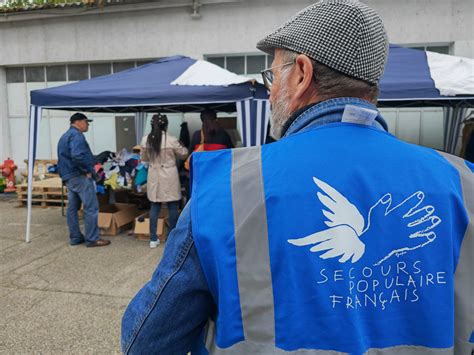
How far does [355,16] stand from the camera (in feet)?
2.81

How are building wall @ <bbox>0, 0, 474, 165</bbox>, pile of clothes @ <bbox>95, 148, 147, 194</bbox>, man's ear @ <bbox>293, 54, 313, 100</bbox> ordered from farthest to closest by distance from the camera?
building wall @ <bbox>0, 0, 474, 165</bbox>, pile of clothes @ <bbox>95, 148, 147, 194</bbox>, man's ear @ <bbox>293, 54, 313, 100</bbox>

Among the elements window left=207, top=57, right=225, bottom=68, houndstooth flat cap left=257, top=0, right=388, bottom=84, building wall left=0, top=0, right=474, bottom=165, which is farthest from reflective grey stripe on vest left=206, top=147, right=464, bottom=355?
window left=207, top=57, right=225, bottom=68

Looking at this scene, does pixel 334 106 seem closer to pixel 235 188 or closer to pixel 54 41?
pixel 235 188

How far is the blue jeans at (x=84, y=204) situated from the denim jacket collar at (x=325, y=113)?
17.5ft

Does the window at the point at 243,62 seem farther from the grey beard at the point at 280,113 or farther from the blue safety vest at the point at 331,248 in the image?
the blue safety vest at the point at 331,248

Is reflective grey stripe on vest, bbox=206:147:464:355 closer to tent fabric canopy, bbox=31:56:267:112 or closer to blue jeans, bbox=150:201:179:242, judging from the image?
tent fabric canopy, bbox=31:56:267:112

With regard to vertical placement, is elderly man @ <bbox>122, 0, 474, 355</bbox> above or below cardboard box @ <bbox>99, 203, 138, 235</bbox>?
above

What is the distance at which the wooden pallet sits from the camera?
28.1 ft

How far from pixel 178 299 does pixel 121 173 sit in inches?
250

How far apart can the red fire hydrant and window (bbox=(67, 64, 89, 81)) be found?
2.65 metres

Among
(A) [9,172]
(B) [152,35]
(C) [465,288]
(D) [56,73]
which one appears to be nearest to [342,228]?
(C) [465,288]

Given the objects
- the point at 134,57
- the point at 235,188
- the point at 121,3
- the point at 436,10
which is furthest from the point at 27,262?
the point at 436,10

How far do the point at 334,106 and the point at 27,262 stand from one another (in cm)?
533

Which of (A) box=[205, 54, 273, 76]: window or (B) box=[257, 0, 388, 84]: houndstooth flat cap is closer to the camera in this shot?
(B) box=[257, 0, 388, 84]: houndstooth flat cap
